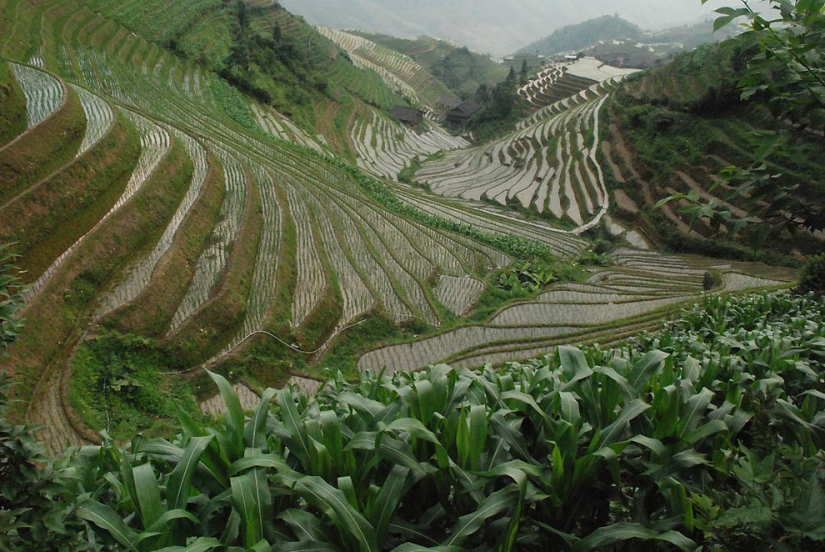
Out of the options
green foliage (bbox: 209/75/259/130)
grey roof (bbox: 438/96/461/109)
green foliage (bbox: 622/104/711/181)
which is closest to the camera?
green foliage (bbox: 622/104/711/181)

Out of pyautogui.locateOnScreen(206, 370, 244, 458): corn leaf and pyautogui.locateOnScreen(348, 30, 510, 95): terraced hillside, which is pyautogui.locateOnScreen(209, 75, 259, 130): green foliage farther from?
pyautogui.locateOnScreen(348, 30, 510, 95): terraced hillside

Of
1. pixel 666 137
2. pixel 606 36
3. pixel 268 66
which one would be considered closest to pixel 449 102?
pixel 268 66

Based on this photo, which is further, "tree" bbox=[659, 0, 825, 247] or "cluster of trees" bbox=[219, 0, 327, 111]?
"cluster of trees" bbox=[219, 0, 327, 111]

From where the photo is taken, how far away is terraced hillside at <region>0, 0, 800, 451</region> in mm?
7363

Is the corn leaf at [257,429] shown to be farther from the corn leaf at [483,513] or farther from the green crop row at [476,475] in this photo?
the corn leaf at [483,513]

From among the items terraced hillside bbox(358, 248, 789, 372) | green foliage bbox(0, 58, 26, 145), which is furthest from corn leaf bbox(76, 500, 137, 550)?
green foliage bbox(0, 58, 26, 145)

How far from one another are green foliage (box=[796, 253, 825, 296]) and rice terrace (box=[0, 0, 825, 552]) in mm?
41

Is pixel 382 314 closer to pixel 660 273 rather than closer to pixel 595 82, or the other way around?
pixel 660 273

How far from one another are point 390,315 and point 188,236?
4.49 metres

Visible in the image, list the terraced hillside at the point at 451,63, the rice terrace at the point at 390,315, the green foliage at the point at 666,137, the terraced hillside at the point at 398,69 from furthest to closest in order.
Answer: the terraced hillside at the point at 451,63
the terraced hillside at the point at 398,69
the green foliage at the point at 666,137
the rice terrace at the point at 390,315

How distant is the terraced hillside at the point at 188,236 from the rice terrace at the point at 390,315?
0.06 metres

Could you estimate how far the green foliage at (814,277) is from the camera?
6.56 metres

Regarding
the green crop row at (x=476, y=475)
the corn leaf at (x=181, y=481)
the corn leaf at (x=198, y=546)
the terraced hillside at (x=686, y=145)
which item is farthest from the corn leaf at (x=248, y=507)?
the terraced hillside at (x=686, y=145)

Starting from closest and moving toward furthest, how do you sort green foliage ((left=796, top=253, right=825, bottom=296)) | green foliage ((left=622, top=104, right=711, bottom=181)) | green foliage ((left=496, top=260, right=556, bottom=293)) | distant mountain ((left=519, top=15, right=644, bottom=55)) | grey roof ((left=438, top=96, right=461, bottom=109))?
green foliage ((left=796, top=253, right=825, bottom=296))
green foliage ((left=496, top=260, right=556, bottom=293))
green foliage ((left=622, top=104, right=711, bottom=181))
grey roof ((left=438, top=96, right=461, bottom=109))
distant mountain ((left=519, top=15, right=644, bottom=55))
